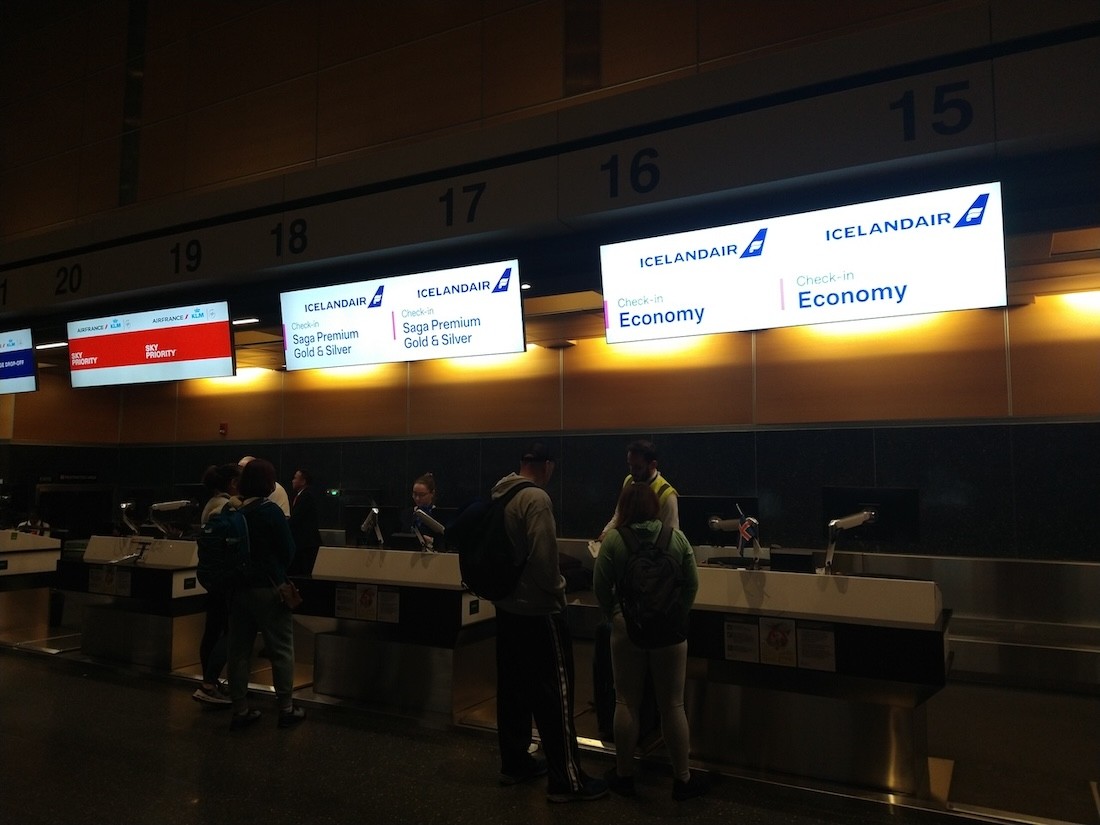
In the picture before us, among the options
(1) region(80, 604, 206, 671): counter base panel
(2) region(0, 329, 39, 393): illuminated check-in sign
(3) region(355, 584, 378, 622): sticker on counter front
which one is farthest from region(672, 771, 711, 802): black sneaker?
(2) region(0, 329, 39, 393): illuminated check-in sign

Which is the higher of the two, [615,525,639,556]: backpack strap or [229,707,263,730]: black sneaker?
[615,525,639,556]: backpack strap

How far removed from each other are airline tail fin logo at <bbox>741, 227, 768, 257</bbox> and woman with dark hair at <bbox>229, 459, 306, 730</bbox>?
8.48 feet

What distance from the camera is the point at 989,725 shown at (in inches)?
149

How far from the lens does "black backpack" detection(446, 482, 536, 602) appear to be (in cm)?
293

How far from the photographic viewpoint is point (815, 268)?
3.16 metres

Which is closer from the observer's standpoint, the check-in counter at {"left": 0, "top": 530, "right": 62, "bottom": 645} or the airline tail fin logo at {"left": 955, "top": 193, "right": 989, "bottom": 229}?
the airline tail fin logo at {"left": 955, "top": 193, "right": 989, "bottom": 229}

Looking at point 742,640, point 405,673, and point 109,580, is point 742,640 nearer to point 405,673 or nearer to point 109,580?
point 405,673

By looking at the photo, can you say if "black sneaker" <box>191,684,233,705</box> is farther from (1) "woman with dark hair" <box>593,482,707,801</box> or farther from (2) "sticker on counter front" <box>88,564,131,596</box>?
(1) "woman with dark hair" <box>593,482,707,801</box>

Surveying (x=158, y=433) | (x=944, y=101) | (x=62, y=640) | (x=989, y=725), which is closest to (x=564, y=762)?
(x=989, y=725)

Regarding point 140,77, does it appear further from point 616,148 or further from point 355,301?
point 616,148

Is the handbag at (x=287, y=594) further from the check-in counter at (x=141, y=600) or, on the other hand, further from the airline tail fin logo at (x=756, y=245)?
the airline tail fin logo at (x=756, y=245)

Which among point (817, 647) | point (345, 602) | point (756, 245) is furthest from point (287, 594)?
point (756, 245)

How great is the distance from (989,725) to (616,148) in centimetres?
349

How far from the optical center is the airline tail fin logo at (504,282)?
384 centimetres
